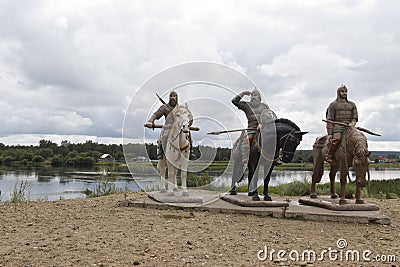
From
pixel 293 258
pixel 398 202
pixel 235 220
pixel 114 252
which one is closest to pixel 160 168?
pixel 235 220

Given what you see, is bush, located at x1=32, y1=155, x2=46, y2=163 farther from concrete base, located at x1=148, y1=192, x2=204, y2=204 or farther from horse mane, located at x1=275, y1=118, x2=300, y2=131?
horse mane, located at x1=275, y1=118, x2=300, y2=131

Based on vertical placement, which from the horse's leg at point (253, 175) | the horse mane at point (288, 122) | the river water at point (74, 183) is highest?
the horse mane at point (288, 122)

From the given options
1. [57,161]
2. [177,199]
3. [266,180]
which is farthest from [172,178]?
[57,161]

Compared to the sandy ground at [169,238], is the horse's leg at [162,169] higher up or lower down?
higher up

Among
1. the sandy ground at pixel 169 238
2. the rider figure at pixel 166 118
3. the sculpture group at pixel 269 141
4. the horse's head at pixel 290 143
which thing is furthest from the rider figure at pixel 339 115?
the rider figure at pixel 166 118

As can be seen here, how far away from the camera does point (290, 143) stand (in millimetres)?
7184

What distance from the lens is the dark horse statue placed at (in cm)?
722

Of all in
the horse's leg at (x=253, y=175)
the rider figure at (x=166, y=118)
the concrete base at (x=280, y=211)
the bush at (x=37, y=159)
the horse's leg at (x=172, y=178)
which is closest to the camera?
the concrete base at (x=280, y=211)

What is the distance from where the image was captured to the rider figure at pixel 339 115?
24.1 feet

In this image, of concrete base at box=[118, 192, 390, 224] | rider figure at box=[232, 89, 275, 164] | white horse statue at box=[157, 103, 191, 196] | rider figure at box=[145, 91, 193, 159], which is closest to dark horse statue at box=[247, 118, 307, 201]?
rider figure at box=[232, 89, 275, 164]

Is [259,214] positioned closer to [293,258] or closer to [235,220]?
[235,220]

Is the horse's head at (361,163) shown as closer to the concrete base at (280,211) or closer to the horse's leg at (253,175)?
the concrete base at (280,211)

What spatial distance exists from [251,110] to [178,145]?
1.75 meters

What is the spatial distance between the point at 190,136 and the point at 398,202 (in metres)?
5.89
